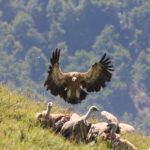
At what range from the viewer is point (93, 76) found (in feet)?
51.8

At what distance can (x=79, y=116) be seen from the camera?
1227 centimetres

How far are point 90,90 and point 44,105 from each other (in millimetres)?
1699

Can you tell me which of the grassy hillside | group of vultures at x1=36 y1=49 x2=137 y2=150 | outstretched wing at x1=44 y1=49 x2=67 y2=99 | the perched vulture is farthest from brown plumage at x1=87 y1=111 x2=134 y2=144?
the perched vulture

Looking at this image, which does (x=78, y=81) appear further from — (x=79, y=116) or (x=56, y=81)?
(x=79, y=116)

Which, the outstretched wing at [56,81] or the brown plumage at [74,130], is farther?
the outstretched wing at [56,81]

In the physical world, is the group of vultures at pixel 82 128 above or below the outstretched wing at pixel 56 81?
below

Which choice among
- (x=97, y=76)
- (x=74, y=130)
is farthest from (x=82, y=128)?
(x=97, y=76)

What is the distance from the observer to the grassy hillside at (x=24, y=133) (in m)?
9.44

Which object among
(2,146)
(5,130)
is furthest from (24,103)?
(2,146)

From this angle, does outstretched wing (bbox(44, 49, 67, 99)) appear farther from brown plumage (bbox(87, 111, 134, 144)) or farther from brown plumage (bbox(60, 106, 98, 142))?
brown plumage (bbox(60, 106, 98, 142))

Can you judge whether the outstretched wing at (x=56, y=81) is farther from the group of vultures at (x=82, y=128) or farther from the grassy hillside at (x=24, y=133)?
the group of vultures at (x=82, y=128)

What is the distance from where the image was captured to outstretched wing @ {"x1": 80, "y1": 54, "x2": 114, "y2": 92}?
15.4 metres

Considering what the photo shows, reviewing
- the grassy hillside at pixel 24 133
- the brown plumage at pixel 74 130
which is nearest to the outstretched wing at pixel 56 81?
the grassy hillside at pixel 24 133

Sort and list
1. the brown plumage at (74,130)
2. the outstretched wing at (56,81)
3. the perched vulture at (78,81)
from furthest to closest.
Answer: the perched vulture at (78,81)
the outstretched wing at (56,81)
the brown plumage at (74,130)
